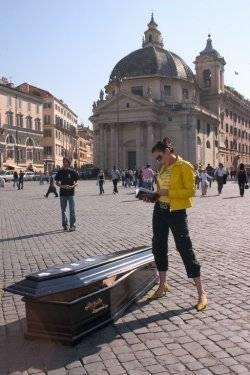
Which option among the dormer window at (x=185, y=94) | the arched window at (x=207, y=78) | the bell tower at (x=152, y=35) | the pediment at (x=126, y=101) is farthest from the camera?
the arched window at (x=207, y=78)

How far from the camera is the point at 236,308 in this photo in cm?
562

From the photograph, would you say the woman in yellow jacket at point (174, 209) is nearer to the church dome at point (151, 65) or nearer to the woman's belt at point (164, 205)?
the woman's belt at point (164, 205)

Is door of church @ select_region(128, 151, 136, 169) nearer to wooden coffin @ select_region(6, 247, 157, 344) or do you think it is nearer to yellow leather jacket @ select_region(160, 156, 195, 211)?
yellow leather jacket @ select_region(160, 156, 195, 211)

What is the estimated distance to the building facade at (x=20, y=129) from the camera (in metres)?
78.6

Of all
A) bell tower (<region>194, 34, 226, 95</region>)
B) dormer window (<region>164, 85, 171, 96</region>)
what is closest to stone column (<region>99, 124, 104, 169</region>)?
dormer window (<region>164, 85, 171, 96</region>)

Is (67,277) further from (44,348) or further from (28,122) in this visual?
(28,122)

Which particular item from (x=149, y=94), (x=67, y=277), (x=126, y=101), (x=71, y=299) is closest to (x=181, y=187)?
(x=67, y=277)

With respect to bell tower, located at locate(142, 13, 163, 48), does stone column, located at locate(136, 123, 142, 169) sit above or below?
below

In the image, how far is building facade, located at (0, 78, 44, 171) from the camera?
7856cm

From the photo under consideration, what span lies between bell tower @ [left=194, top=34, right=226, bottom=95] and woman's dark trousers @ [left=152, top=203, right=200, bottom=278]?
286 feet

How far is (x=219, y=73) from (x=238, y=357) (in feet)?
296

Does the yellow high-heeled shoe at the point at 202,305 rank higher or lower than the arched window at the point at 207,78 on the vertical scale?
lower

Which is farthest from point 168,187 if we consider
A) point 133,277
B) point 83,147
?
point 83,147

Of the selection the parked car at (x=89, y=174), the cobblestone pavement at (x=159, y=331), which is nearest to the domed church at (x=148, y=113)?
the parked car at (x=89, y=174)
